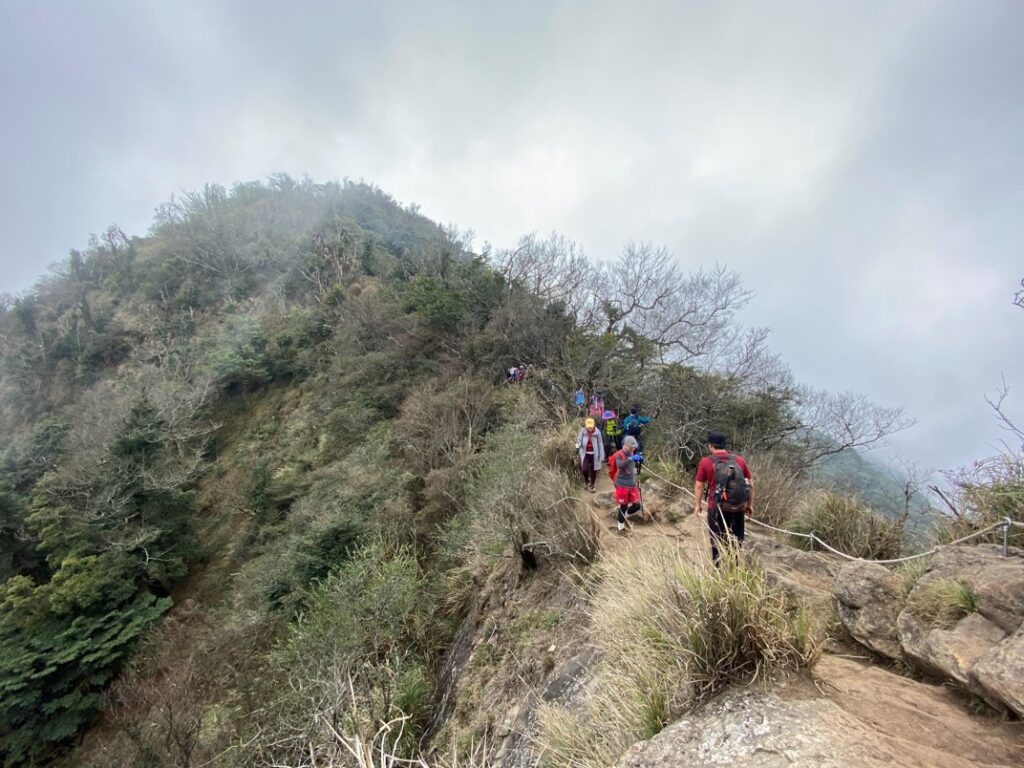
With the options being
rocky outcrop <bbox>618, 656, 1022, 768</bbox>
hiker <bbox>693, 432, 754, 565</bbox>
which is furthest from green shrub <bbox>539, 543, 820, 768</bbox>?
hiker <bbox>693, 432, 754, 565</bbox>

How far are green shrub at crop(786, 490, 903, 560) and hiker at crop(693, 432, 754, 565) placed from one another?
6.12 ft

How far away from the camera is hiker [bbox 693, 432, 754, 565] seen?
4207 mm

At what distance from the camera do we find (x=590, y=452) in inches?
311

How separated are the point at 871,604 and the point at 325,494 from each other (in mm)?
12651

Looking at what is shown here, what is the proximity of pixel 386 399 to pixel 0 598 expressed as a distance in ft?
40.3

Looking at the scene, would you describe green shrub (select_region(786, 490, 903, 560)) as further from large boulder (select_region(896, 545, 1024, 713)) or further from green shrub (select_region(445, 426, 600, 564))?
green shrub (select_region(445, 426, 600, 564))

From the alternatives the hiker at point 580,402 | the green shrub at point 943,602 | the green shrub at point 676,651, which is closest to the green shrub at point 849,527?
the green shrub at point 943,602

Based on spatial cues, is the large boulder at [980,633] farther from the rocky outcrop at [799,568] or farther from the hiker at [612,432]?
the hiker at [612,432]

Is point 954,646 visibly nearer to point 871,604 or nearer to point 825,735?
point 871,604

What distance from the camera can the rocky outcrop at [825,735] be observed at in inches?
68.7

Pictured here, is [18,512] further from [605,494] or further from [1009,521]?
[1009,521]

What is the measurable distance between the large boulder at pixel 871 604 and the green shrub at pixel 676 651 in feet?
2.12

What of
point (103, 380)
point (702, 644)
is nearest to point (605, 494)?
point (702, 644)

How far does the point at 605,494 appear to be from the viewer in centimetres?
755
